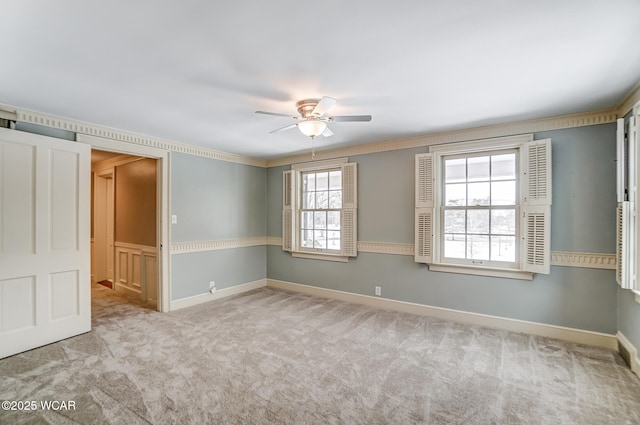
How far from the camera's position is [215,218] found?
487 centimetres

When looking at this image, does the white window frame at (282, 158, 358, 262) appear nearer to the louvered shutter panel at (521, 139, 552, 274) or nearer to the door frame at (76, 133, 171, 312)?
the door frame at (76, 133, 171, 312)

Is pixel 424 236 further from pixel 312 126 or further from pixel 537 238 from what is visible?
pixel 312 126

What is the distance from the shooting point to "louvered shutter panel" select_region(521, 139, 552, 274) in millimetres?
3189

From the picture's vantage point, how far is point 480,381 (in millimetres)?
2424

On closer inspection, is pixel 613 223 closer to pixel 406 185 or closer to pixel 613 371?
pixel 613 371

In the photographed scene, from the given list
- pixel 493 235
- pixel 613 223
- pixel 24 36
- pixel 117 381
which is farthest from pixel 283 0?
pixel 613 223

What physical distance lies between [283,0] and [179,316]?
3.88 m

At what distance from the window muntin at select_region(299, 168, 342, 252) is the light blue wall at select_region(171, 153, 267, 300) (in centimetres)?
92

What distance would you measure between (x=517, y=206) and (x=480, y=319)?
4.70ft

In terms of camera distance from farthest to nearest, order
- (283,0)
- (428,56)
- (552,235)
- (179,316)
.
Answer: (179,316) < (552,235) < (428,56) < (283,0)

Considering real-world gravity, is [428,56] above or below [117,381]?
above

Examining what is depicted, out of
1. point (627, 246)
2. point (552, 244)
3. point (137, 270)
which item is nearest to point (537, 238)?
point (552, 244)

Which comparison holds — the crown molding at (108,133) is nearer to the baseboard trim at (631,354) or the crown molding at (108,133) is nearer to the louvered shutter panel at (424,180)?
the louvered shutter panel at (424,180)

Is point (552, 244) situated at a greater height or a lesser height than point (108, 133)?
lesser
